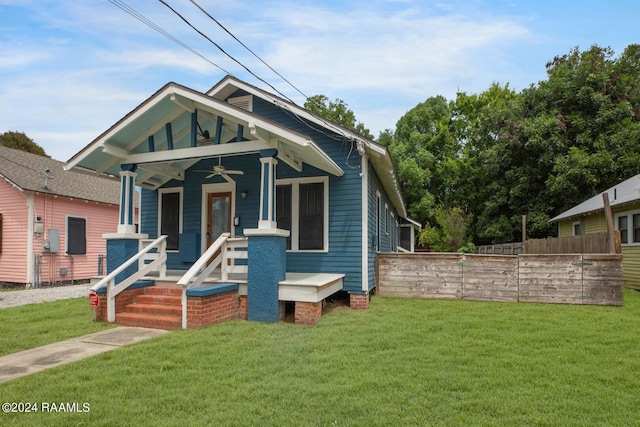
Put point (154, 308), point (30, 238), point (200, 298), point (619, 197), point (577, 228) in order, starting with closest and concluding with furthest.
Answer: point (200, 298) < point (154, 308) < point (30, 238) < point (619, 197) < point (577, 228)

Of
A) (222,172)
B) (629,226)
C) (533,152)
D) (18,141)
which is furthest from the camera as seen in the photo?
(18,141)

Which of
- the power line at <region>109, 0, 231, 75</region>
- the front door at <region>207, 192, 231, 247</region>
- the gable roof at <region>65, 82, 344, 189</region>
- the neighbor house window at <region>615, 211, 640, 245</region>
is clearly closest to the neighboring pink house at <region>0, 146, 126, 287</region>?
the gable roof at <region>65, 82, 344, 189</region>

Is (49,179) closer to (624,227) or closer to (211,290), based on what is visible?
(211,290)

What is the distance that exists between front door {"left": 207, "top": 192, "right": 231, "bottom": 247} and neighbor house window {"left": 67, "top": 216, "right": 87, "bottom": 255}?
7721 mm


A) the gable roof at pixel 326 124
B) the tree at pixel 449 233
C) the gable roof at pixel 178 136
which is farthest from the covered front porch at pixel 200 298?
the tree at pixel 449 233

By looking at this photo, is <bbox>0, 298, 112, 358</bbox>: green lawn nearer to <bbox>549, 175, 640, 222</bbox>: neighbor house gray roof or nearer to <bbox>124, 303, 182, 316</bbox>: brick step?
<bbox>124, 303, 182, 316</bbox>: brick step

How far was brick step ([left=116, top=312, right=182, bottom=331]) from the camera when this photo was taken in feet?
19.7

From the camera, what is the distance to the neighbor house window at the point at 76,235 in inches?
544

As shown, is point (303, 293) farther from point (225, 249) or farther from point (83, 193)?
point (83, 193)

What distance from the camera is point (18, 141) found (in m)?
27.5

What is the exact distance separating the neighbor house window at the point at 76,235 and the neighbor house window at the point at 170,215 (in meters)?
6.48

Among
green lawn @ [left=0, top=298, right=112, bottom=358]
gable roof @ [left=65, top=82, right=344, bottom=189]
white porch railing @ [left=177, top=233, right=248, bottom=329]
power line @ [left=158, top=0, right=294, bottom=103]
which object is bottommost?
green lawn @ [left=0, top=298, right=112, bottom=358]

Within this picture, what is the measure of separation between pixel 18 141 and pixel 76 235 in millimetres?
19250

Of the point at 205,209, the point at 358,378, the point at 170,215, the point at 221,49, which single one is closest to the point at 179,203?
the point at 170,215
